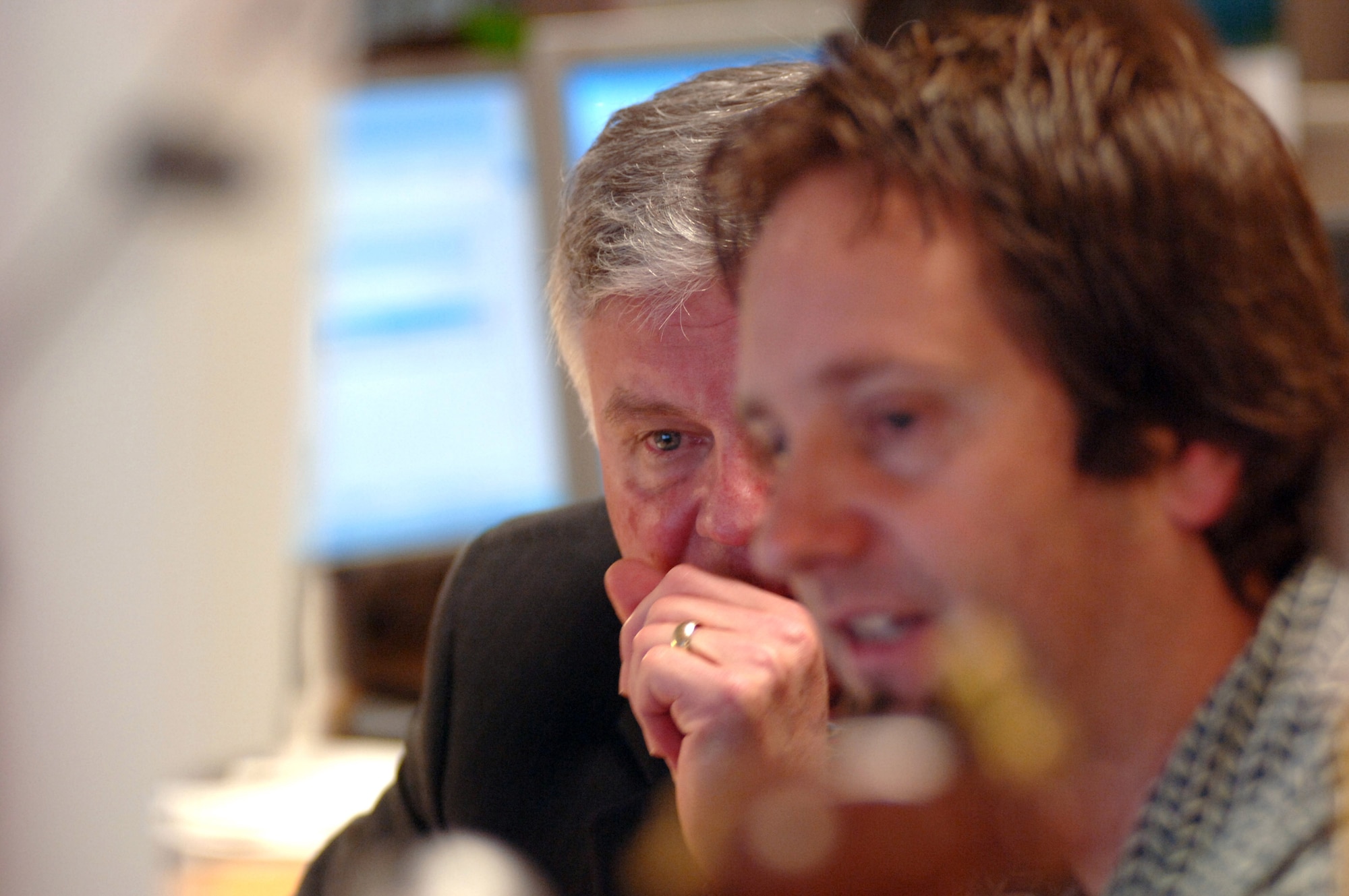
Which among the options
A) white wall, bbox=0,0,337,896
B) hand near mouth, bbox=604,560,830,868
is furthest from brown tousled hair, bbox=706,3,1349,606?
white wall, bbox=0,0,337,896

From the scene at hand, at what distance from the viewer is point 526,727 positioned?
1.75ft

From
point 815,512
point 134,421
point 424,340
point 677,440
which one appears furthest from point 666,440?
point 424,340

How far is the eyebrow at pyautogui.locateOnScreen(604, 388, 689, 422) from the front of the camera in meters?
0.45

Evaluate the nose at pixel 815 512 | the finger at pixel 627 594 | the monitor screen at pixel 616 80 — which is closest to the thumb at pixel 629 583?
the finger at pixel 627 594

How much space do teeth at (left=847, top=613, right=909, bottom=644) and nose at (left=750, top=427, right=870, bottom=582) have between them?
0.02 m

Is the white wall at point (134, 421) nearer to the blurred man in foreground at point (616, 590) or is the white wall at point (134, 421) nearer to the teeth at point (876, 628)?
the blurred man in foreground at point (616, 590)

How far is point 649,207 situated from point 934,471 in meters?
0.22

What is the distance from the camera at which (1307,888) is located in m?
0.31

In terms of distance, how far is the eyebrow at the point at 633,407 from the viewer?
Result: 45cm

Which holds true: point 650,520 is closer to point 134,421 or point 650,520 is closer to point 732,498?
point 732,498

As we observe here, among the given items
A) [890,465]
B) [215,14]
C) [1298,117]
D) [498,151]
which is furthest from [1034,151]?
[1298,117]

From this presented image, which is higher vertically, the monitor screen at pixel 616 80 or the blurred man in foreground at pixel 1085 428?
the monitor screen at pixel 616 80

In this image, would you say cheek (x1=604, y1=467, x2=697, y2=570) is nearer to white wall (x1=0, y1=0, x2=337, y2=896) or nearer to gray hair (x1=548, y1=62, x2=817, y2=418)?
gray hair (x1=548, y1=62, x2=817, y2=418)

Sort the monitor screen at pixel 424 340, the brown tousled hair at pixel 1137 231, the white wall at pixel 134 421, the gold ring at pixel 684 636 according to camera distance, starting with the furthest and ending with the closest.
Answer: the monitor screen at pixel 424 340
the white wall at pixel 134 421
the gold ring at pixel 684 636
the brown tousled hair at pixel 1137 231
